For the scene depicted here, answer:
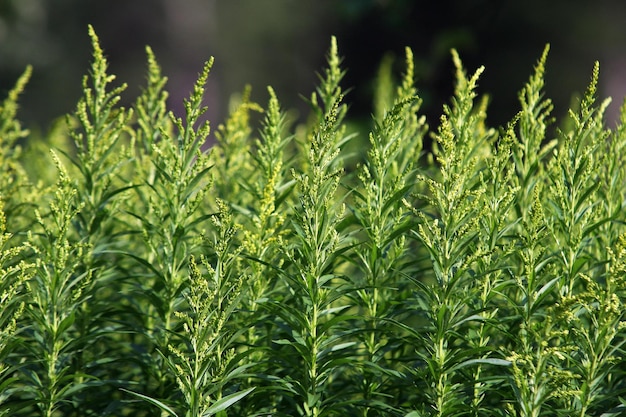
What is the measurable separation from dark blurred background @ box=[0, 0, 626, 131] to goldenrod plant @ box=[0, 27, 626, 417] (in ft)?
12.5

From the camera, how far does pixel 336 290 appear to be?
10.8 feet

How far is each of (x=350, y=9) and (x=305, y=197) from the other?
740 cm

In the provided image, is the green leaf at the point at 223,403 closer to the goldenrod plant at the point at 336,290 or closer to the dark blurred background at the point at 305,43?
the goldenrod plant at the point at 336,290

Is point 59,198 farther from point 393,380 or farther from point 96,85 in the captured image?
point 393,380

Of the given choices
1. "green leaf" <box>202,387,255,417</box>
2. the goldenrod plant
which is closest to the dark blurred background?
the goldenrod plant

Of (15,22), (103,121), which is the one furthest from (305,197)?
(15,22)

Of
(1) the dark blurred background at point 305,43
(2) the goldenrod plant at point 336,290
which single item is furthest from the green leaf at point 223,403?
(1) the dark blurred background at point 305,43

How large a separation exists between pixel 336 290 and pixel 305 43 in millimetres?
25709

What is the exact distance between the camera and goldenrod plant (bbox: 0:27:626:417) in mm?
2982

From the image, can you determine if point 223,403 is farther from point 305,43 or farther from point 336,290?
point 305,43

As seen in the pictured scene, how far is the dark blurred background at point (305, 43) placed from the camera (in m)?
10.4

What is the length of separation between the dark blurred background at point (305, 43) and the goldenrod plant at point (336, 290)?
3797mm

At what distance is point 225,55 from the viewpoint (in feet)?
101

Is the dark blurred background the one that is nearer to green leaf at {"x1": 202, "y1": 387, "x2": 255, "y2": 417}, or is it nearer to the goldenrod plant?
the goldenrod plant
